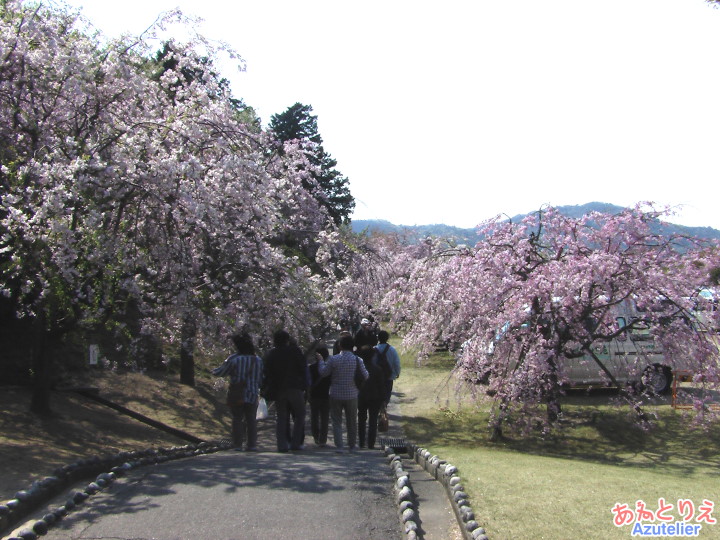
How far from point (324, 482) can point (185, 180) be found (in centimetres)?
465

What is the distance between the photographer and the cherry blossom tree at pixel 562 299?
12.8 metres

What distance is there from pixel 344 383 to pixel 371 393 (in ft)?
2.55

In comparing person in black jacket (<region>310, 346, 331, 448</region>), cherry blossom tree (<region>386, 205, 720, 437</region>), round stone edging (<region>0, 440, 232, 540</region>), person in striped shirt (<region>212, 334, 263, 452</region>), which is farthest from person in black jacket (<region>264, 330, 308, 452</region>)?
cherry blossom tree (<region>386, 205, 720, 437</region>)

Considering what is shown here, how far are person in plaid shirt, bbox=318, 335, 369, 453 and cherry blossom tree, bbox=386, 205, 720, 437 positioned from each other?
3448 mm

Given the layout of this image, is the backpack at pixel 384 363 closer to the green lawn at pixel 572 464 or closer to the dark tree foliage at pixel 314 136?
the green lawn at pixel 572 464

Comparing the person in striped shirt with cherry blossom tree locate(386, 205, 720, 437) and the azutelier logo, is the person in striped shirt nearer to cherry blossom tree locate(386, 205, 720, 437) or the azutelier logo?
cherry blossom tree locate(386, 205, 720, 437)

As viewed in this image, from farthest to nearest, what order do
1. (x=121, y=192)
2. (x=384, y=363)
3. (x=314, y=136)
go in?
(x=314, y=136) → (x=384, y=363) → (x=121, y=192)

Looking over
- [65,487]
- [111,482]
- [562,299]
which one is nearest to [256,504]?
[111,482]

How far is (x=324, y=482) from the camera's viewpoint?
7.23m

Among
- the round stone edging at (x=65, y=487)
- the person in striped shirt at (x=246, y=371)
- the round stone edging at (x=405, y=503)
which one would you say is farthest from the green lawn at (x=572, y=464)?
the round stone edging at (x=65, y=487)

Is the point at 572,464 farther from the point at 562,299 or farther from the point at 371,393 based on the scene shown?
the point at 562,299

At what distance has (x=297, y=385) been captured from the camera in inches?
395

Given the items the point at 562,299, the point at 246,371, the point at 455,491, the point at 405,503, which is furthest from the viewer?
the point at 562,299

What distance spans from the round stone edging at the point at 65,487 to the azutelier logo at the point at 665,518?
4.49 m
